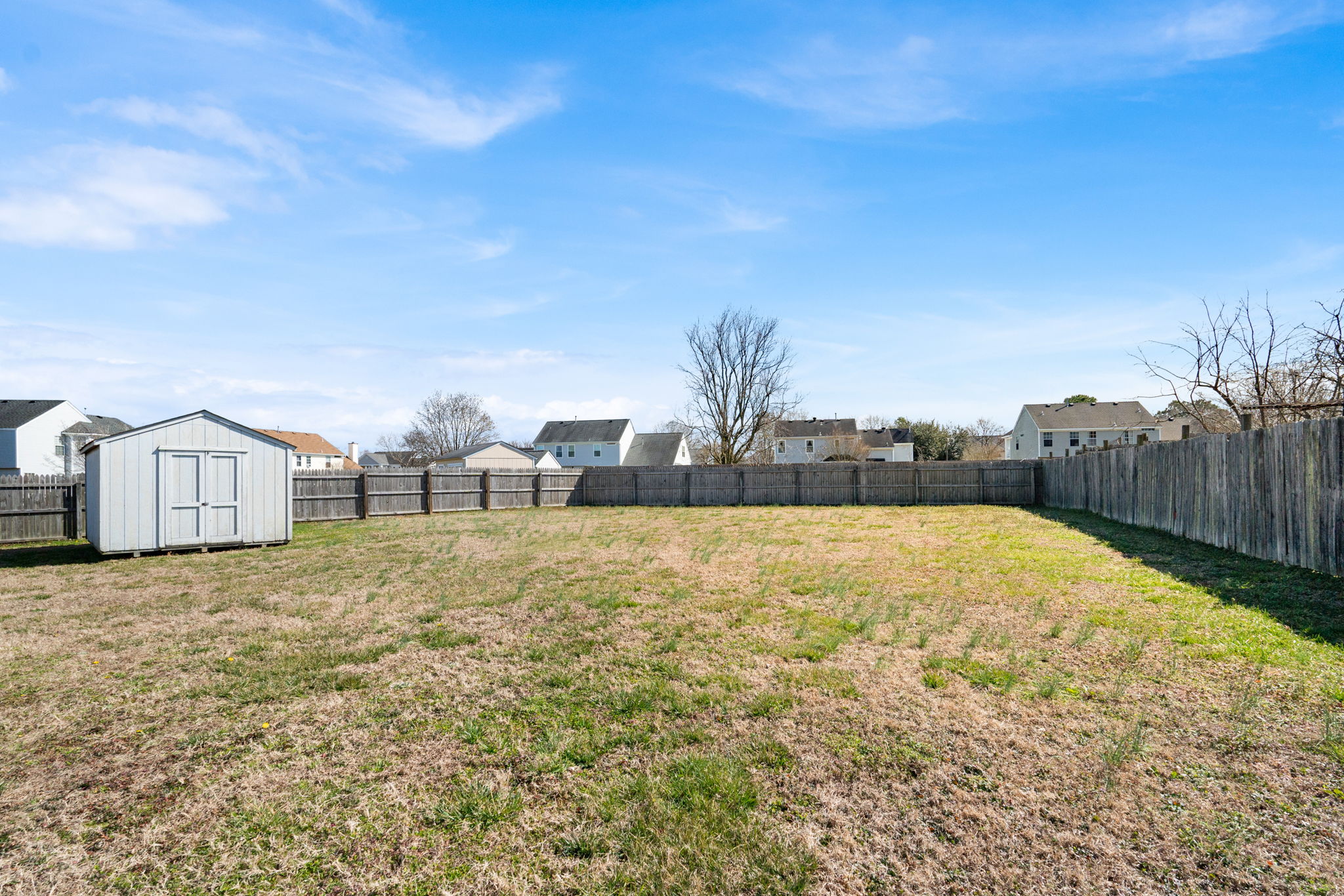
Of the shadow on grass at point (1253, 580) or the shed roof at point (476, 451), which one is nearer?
the shadow on grass at point (1253, 580)

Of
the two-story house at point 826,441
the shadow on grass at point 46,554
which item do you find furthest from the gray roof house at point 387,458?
the shadow on grass at point 46,554

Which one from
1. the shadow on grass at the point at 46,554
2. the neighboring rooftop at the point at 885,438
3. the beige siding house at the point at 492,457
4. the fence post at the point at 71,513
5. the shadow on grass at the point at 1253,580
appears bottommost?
the shadow on grass at the point at 46,554

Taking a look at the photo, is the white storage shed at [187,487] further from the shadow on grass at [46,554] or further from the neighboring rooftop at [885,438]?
the neighboring rooftop at [885,438]

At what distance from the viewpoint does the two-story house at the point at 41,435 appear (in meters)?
31.6

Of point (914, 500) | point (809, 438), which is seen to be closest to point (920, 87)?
point (914, 500)

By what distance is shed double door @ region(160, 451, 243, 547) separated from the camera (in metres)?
10.8

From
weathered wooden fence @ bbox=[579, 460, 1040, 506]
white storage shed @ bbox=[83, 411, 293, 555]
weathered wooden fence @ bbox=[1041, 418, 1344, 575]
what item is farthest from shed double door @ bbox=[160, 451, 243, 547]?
weathered wooden fence @ bbox=[1041, 418, 1344, 575]

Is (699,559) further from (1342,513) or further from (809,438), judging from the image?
(809,438)

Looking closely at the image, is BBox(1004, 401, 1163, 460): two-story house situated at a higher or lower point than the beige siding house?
higher

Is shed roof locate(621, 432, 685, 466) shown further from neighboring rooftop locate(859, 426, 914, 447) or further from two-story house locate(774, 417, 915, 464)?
neighboring rooftop locate(859, 426, 914, 447)

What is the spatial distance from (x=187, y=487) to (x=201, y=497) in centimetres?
28

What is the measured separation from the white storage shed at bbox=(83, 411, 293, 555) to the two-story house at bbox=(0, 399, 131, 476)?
87.2ft

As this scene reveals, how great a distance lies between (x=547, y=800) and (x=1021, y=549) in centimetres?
909

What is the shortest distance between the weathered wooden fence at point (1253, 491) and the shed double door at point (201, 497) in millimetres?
15552
